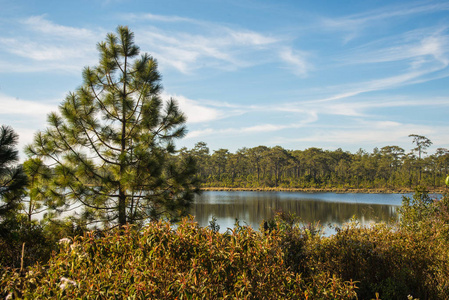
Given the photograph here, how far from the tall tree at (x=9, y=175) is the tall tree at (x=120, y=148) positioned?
1237 millimetres

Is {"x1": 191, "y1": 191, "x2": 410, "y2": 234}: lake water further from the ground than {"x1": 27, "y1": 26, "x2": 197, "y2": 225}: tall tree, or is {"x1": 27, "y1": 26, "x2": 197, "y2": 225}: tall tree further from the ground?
{"x1": 27, "y1": 26, "x2": 197, "y2": 225}: tall tree

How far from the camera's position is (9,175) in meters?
4.94

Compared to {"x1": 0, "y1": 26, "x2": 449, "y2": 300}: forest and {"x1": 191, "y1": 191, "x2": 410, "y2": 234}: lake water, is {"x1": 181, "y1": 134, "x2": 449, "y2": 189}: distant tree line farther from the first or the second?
{"x1": 0, "y1": 26, "x2": 449, "y2": 300}: forest

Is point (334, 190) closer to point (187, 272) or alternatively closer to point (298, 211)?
point (298, 211)

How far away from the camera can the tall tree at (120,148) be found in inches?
257

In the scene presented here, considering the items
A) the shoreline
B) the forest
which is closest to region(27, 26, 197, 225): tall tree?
the forest

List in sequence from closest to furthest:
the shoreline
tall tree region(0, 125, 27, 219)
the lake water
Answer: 1. tall tree region(0, 125, 27, 219)
2. the lake water
3. the shoreline

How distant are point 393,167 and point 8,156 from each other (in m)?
59.6

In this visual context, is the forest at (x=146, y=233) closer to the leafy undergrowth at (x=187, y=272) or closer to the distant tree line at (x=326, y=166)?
the leafy undergrowth at (x=187, y=272)

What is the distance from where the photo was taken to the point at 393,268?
4094 millimetres

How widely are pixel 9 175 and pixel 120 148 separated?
2533 mm

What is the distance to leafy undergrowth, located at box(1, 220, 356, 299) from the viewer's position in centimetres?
196

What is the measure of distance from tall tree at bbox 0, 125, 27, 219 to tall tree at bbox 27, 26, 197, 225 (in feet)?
4.06

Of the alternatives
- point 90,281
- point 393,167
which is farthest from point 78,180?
point 393,167
